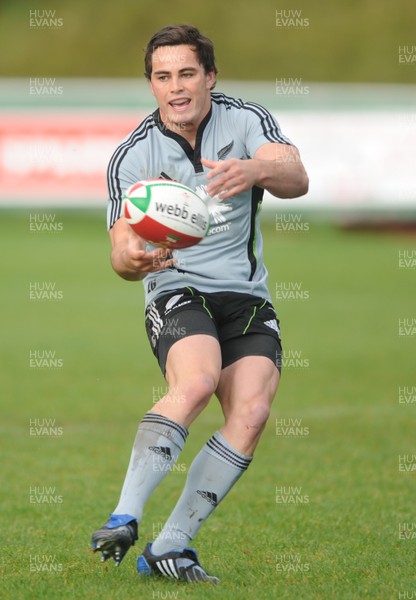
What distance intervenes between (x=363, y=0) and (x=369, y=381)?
3700 cm

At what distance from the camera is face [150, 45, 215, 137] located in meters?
5.21

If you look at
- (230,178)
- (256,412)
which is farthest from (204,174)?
(256,412)

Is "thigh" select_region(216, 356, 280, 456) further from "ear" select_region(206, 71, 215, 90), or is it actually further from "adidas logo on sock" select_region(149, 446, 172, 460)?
"ear" select_region(206, 71, 215, 90)

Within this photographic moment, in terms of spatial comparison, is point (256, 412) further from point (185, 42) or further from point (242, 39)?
point (242, 39)

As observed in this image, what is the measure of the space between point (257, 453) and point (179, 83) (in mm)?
3670

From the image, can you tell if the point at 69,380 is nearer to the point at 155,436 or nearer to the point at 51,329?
the point at 51,329

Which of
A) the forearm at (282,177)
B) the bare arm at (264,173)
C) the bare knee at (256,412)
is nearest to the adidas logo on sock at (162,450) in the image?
the bare knee at (256,412)

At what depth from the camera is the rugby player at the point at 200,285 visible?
483 centimetres

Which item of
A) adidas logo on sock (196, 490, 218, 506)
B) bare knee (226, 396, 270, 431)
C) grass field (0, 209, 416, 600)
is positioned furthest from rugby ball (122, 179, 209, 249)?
grass field (0, 209, 416, 600)

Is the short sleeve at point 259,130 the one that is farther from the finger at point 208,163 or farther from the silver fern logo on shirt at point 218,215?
the finger at point 208,163

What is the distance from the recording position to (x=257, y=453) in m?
8.17

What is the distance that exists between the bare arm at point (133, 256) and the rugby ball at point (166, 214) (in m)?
0.05

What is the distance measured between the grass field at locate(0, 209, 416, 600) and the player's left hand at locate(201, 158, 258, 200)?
1708mm

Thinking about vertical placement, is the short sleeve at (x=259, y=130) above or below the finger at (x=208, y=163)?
above
